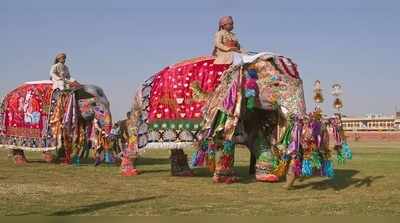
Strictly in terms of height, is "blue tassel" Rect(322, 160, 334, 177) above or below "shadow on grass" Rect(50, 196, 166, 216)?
above

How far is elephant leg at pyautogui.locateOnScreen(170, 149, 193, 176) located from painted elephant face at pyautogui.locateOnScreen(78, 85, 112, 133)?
325 centimetres

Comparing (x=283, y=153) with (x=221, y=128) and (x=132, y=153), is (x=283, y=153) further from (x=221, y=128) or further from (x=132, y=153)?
(x=132, y=153)

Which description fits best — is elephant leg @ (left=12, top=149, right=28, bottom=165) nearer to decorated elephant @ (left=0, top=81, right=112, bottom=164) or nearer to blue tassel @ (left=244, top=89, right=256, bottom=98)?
decorated elephant @ (left=0, top=81, right=112, bottom=164)

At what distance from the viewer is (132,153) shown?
1311 cm

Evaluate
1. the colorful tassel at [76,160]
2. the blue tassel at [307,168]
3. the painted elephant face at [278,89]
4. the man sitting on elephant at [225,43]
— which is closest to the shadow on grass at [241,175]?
the painted elephant face at [278,89]

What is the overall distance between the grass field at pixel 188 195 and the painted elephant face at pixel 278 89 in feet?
4.66

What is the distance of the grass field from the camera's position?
24.6 feet

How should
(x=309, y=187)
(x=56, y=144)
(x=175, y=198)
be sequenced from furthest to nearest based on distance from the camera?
(x=56, y=144) → (x=309, y=187) → (x=175, y=198)

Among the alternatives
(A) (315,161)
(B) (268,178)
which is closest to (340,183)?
(B) (268,178)

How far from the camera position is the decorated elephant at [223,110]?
10602mm

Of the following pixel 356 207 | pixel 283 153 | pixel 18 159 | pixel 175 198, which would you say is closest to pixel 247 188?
pixel 283 153

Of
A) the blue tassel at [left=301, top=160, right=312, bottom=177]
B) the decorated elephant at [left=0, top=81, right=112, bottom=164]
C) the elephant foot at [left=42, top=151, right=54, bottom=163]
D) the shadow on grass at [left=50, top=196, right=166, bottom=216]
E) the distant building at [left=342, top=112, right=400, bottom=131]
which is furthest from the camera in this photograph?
the distant building at [left=342, top=112, right=400, bottom=131]

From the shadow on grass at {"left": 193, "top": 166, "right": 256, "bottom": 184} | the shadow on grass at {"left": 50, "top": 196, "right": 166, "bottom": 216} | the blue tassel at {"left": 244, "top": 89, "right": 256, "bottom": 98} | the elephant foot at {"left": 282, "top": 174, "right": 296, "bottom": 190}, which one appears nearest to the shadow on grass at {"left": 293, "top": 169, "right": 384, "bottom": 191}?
the elephant foot at {"left": 282, "top": 174, "right": 296, "bottom": 190}

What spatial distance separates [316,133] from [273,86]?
1.39m
